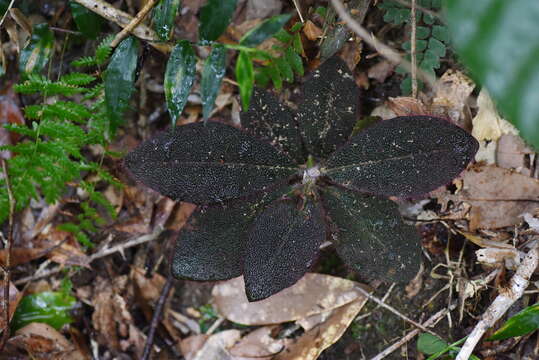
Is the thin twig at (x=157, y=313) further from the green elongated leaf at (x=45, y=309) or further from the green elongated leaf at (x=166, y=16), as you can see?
the green elongated leaf at (x=166, y=16)

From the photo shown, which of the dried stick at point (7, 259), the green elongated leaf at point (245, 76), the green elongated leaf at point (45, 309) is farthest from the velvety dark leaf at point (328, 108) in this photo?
the green elongated leaf at point (45, 309)

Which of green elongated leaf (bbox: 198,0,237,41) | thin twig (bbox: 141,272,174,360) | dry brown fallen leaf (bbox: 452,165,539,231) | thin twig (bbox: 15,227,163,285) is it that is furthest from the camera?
thin twig (bbox: 15,227,163,285)

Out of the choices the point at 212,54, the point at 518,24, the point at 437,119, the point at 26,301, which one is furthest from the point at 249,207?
the point at 26,301

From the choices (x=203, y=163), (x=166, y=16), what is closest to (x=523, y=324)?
(x=203, y=163)

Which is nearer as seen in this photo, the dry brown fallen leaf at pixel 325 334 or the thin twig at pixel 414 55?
the thin twig at pixel 414 55

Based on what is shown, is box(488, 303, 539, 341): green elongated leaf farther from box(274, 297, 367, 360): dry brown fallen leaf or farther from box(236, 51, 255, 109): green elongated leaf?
box(236, 51, 255, 109): green elongated leaf

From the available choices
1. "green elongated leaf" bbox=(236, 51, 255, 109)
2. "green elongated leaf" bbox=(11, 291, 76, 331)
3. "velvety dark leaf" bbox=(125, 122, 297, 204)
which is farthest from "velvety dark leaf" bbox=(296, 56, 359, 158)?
"green elongated leaf" bbox=(11, 291, 76, 331)

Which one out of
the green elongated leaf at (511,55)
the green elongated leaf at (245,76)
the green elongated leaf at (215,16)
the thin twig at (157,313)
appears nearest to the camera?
the green elongated leaf at (511,55)
